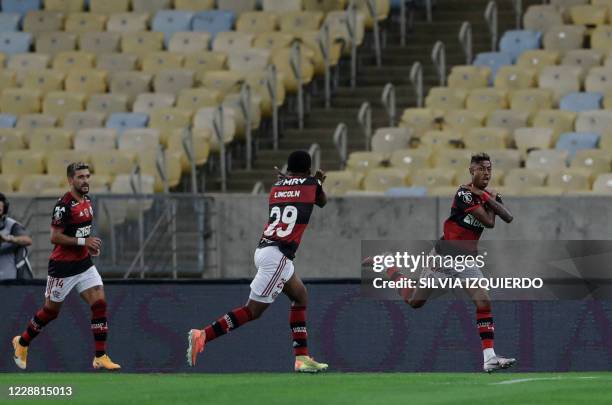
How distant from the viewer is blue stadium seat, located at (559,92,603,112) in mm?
24922

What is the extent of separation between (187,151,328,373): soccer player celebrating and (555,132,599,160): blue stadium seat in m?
8.70

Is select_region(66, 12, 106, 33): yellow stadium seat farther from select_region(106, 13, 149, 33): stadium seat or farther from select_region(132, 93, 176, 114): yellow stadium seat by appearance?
select_region(132, 93, 176, 114): yellow stadium seat

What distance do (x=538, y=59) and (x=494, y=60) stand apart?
1039 millimetres

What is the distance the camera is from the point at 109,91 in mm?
28219

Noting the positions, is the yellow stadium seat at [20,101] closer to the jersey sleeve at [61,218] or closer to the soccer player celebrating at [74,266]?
the soccer player celebrating at [74,266]

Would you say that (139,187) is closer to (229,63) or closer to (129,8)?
(229,63)

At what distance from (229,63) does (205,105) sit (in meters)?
1.39

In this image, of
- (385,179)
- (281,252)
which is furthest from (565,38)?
(281,252)

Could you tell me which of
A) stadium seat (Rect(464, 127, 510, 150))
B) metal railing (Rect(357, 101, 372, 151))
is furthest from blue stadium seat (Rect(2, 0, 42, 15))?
stadium seat (Rect(464, 127, 510, 150))

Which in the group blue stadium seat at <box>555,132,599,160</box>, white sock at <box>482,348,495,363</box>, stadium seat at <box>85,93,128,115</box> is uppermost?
stadium seat at <box>85,93,128,115</box>

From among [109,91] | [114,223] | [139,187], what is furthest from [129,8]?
[114,223]

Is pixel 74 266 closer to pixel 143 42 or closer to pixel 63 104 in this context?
pixel 63 104

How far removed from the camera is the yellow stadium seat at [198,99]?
2655 centimetres

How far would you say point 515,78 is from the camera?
84.9 feet
